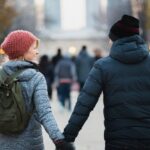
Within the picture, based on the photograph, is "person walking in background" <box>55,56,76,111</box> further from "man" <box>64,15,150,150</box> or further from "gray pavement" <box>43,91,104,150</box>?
"man" <box>64,15,150,150</box>

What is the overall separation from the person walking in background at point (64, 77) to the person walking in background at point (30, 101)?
14.4m

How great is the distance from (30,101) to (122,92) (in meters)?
0.66

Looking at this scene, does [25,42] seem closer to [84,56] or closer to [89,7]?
[84,56]

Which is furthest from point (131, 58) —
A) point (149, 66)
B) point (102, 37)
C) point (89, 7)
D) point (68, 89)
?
point (89, 7)

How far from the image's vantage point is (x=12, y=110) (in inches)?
251

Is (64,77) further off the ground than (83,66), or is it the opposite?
(64,77)

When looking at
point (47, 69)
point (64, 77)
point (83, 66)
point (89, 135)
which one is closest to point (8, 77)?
point (89, 135)

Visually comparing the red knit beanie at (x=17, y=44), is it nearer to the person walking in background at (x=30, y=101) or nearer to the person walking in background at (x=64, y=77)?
the person walking in background at (x=30, y=101)

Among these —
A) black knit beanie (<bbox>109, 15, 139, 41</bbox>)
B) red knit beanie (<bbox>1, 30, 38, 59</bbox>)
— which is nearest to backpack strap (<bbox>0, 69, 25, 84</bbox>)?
red knit beanie (<bbox>1, 30, 38, 59</bbox>)

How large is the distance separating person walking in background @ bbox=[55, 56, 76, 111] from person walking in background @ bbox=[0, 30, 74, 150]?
14.4 metres

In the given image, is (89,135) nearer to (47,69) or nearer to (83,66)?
(47,69)

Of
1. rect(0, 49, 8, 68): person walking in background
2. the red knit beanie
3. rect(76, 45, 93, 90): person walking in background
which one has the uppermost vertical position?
the red knit beanie

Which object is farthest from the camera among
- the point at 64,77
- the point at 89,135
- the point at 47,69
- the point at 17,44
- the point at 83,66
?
the point at 83,66

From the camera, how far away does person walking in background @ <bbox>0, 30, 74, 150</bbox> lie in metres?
6.36
